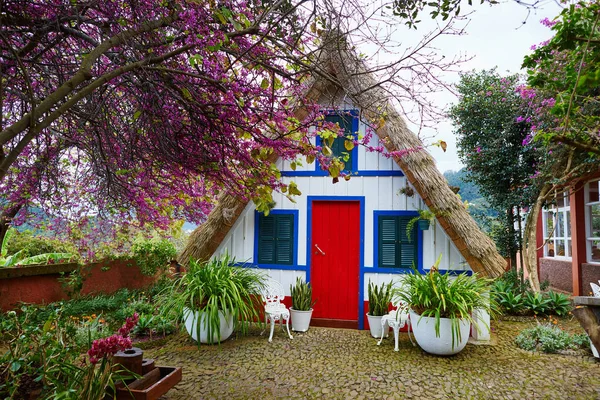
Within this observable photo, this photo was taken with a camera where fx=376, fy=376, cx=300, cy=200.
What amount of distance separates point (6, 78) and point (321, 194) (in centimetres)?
419

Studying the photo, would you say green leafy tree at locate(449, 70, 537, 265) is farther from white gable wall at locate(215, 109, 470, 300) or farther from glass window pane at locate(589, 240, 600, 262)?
white gable wall at locate(215, 109, 470, 300)

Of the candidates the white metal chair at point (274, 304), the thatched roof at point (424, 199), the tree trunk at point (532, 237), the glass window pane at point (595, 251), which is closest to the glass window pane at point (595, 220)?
the glass window pane at point (595, 251)

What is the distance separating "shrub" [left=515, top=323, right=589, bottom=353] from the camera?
Result: 4797mm

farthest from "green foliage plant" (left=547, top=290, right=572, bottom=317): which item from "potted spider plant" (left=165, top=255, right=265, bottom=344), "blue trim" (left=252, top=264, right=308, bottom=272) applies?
"potted spider plant" (left=165, top=255, right=265, bottom=344)

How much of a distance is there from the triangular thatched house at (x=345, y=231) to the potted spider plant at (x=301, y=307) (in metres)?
0.33

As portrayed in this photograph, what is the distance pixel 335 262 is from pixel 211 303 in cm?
213

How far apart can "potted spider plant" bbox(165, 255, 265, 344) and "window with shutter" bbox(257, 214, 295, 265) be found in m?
0.97

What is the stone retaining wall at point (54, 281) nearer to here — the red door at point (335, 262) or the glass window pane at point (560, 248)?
the red door at point (335, 262)

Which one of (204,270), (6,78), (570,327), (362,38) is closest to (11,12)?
(6,78)

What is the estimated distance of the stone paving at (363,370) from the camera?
3531 mm

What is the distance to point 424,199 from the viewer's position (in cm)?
548

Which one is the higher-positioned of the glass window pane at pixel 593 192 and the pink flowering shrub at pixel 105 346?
the glass window pane at pixel 593 192

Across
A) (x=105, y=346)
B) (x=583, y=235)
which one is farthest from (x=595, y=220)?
(x=105, y=346)

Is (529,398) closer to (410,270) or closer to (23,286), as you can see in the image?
(410,270)
